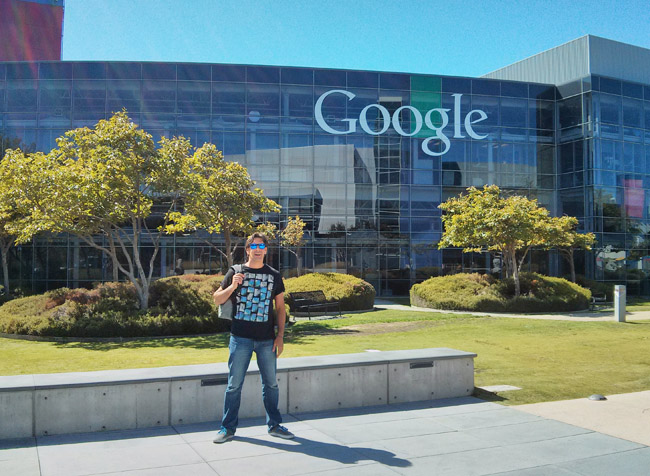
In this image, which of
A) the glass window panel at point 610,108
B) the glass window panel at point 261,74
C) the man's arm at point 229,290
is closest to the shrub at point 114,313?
the man's arm at point 229,290

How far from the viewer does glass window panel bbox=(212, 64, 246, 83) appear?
3250 centimetres

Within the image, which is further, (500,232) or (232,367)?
(500,232)

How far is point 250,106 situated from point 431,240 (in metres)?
12.6

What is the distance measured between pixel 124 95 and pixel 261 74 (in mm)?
7478

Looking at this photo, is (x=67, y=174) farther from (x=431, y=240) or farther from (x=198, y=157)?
(x=431, y=240)

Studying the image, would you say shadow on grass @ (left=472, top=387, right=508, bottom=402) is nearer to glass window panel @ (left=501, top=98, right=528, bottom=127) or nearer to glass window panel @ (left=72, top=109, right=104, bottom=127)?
glass window panel @ (left=72, top=109, right=104, bottom=127)

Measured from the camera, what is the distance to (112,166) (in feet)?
51.8

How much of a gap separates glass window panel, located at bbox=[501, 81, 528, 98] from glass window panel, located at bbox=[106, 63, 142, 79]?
2085 cm

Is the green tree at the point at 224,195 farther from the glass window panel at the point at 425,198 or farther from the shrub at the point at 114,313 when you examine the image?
the glass window panel at the point at 425,198

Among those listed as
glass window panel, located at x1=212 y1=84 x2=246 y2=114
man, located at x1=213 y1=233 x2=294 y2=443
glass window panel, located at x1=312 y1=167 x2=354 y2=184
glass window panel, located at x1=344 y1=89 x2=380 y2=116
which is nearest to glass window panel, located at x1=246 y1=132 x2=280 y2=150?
glass window panel, located at x1=212 y1=84 x2=246 y2=114

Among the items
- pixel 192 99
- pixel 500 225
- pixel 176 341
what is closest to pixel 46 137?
pixel 192 99

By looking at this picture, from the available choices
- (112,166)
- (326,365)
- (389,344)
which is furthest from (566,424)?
(112,166)

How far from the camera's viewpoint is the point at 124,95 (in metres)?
32.0

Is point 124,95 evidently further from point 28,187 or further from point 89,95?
point 28,187
